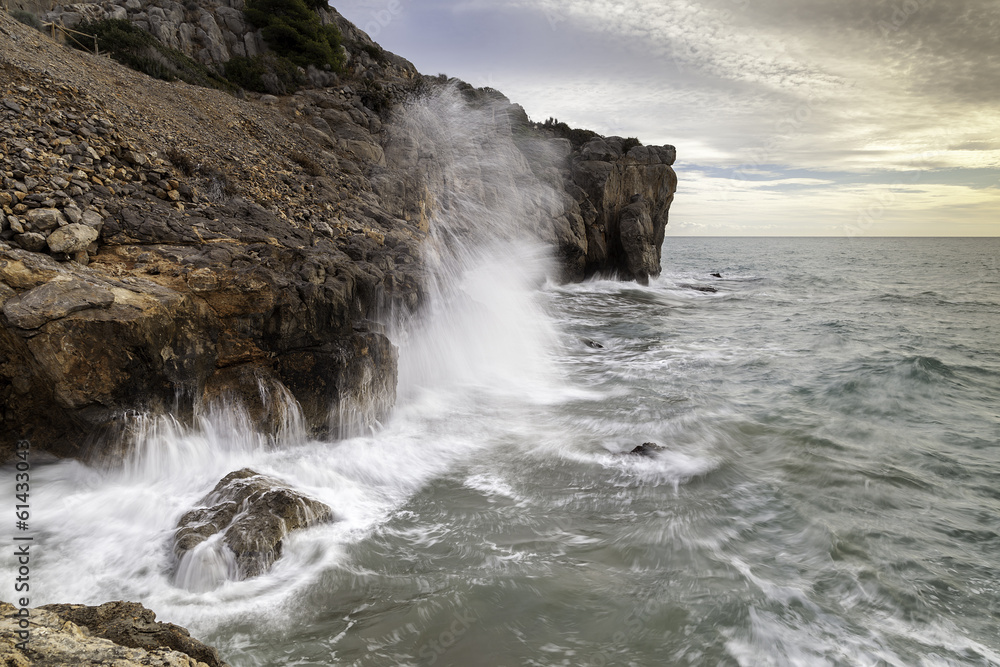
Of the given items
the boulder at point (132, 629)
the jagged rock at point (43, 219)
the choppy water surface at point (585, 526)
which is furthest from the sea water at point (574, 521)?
the jagged rock at point (43, 219)

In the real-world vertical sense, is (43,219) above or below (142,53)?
below

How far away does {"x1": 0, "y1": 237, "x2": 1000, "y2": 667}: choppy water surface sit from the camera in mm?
4863

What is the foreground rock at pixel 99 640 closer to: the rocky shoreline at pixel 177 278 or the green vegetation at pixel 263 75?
the rocky shoreline at pixel 177 278

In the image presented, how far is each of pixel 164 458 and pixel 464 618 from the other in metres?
4.69

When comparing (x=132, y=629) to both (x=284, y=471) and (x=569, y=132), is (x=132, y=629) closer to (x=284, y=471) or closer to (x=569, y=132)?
(x=284, y=471)

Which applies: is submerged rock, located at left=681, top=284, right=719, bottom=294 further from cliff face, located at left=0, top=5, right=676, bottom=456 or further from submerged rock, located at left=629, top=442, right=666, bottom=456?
submerged rock, located at left=629, top=442, right=666, bottom=456

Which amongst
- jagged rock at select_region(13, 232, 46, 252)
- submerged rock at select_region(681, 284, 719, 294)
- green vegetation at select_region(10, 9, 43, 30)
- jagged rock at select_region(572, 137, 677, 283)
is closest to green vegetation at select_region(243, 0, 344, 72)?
green vegetation at select_region(10, 9, 43, 30)

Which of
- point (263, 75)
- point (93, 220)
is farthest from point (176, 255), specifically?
point (263, 75)

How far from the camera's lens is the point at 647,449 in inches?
351

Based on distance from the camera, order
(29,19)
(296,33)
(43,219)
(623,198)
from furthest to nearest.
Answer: (623,198) → (296,33) → (29,19) → (43,219)

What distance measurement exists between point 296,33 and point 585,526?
23.9 m

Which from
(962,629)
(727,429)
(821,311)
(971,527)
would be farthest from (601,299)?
(962,629)

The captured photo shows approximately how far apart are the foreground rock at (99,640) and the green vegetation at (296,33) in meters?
23.2

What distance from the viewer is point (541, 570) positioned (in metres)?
5.75
